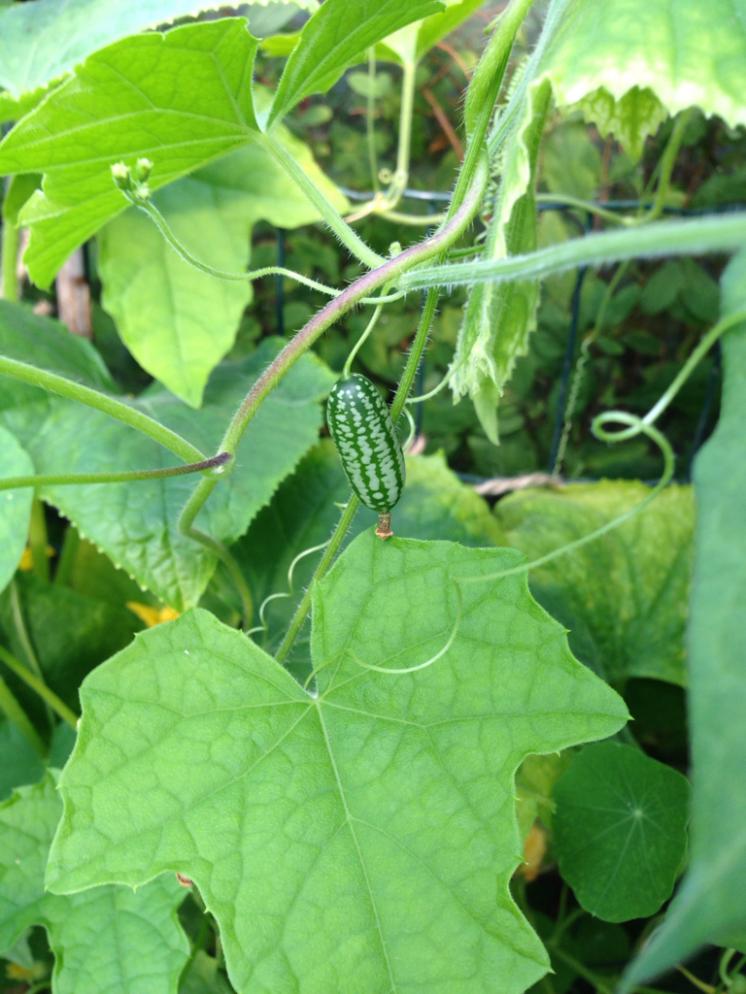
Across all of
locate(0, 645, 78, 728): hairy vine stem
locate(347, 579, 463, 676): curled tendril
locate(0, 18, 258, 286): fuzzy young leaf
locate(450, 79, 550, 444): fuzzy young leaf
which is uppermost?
locate(0, 18, 258, 286): fuzzy young leaf

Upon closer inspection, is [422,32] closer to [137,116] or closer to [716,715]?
[137,116]

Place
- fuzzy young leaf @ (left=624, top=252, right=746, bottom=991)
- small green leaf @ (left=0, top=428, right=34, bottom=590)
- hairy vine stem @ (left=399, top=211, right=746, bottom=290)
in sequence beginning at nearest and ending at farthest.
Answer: fuzzy young leaf @ (left=624, top=252, right=746, bottom=991) < hairy vine stem @ (left=399, top=211, right=746, bottom=290) < small green leaf @ (left=0, top=428, right=34, bottom=590)

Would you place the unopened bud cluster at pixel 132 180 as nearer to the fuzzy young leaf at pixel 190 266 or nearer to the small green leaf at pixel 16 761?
the fuzzy young leaf at pixel 190 266

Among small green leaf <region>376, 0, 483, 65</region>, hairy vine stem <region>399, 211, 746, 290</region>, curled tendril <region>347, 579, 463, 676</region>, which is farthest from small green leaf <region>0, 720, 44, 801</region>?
small green leaf <region>376, 0, 483, 65</region>

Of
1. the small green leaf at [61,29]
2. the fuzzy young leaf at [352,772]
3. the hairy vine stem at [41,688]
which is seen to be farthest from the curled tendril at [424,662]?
the small green leaf at [61,29]

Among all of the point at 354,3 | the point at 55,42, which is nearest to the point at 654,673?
the point at 354,3

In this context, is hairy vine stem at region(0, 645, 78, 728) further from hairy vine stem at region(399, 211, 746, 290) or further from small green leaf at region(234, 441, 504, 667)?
hairy vine stem at region(399, 211, 746, 290)

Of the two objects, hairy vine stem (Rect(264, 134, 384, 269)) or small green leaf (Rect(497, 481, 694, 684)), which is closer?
hairy vine stem (Rect(264, 134, 384, 269))
